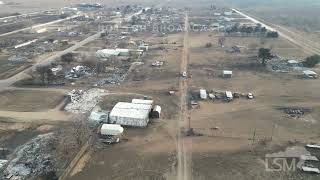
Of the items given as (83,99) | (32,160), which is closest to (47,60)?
(83,99)

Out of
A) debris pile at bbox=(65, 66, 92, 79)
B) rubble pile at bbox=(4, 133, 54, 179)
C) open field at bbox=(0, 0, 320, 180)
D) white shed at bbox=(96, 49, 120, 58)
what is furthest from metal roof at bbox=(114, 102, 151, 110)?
white shed at bbox=(96, 49, 120, 58)

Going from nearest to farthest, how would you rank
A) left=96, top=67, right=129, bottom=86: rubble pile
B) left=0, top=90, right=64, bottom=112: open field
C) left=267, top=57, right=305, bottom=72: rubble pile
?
left=0, top=90, right=64, bottom=112: open field, left=96, top=67, right=129, bottom=86: rubble pile, left=267, top=57, right=305, bottom=72: rubble pile

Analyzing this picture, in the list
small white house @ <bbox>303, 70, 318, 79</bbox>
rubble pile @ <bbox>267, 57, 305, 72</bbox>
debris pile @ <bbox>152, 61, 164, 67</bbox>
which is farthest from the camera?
debris pile @ <bbox>152, 61, 164, 67</bbox>

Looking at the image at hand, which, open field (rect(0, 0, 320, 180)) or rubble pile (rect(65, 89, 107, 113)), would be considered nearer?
open field (rect(0, 0, 320, 180))

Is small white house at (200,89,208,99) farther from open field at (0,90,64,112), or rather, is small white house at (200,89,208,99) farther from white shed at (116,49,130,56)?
white shed at (116,49,130,56)

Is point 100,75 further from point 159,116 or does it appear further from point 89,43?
point 89,43

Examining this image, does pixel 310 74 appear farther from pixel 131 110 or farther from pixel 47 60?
pixel 47 60

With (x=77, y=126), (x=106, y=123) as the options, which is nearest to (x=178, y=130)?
(x=106, y=123)
